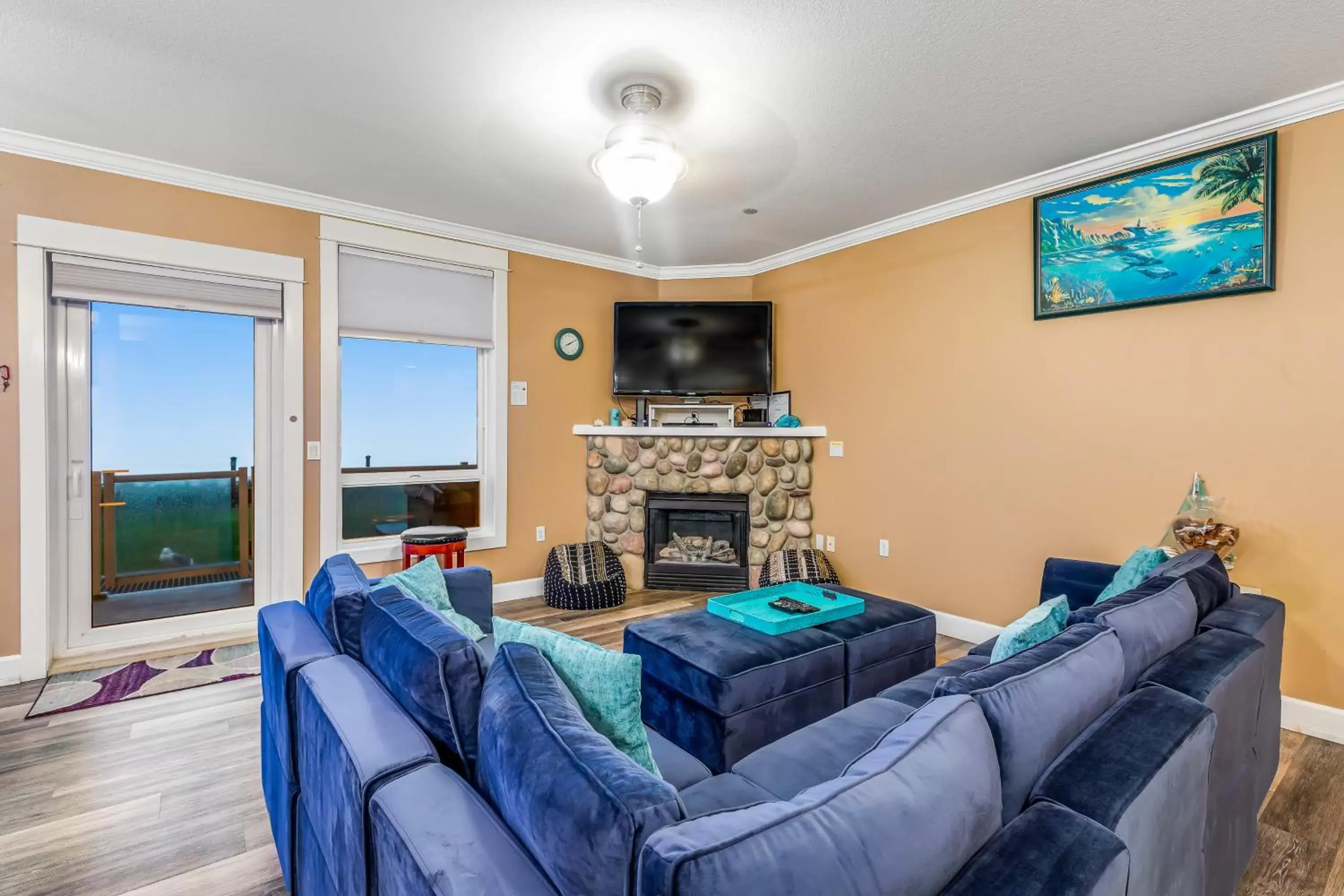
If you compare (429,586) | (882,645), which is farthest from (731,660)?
(429,586)

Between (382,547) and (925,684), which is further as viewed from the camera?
(382,547)

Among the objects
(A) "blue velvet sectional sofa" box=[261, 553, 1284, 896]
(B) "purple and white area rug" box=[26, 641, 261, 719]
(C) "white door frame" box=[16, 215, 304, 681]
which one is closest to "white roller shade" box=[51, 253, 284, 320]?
(C) "white door frame" box=[16, 215, 304, 681]

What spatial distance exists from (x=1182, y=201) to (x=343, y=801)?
12.6 feet

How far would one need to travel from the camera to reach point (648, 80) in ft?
8.04

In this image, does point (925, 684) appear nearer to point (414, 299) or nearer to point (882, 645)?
point (882, 645)

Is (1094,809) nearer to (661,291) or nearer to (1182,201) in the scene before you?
(1182,201)

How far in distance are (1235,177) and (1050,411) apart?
1.25m

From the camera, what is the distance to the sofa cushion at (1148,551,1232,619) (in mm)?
1906

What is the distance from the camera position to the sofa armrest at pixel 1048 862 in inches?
31.3

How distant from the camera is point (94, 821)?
6.46 feet

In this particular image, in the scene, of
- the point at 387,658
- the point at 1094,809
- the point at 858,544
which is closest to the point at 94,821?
the point at 387,658

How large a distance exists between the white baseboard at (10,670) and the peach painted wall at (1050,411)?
462 centimetres

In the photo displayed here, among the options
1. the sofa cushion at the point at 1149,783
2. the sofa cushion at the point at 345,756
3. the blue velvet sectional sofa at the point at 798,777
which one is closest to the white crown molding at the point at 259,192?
the blue velvet sectional sofa at the point at 798,777

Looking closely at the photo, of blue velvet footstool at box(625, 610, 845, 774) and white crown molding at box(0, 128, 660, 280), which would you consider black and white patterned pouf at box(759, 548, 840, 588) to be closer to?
blue velvet footstool at box(625, 610, 845, 774)
